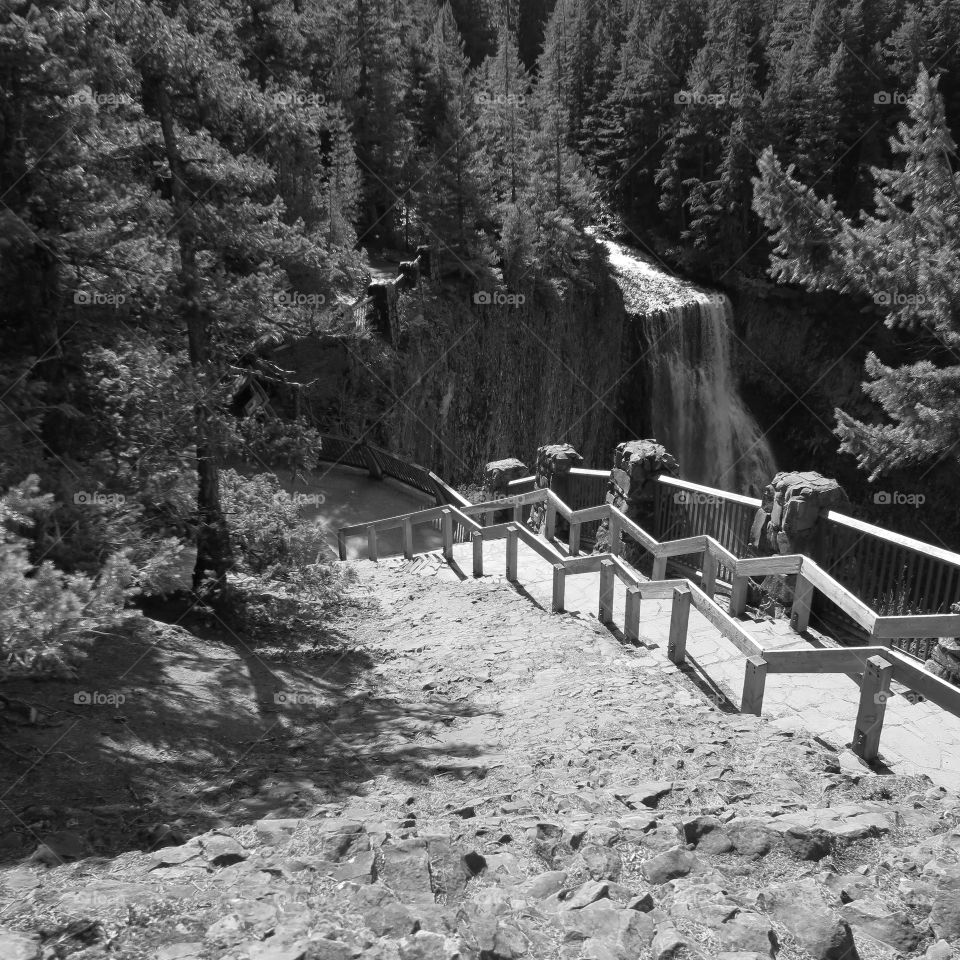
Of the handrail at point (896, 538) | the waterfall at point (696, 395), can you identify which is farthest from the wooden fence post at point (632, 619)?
the waterfall at point (696, 395)

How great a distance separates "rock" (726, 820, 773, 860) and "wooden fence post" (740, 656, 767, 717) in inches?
83.3

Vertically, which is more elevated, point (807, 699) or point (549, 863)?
point (549, 863)

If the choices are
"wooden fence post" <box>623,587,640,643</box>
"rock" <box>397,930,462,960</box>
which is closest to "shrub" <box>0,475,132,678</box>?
"rock" <box>397,930,462,960</box>

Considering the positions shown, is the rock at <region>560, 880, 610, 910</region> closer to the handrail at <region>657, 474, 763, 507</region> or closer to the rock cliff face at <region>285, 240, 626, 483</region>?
the handrail at <region>657, 474, 763, 507</region>

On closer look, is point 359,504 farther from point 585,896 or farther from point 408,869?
point 585,896

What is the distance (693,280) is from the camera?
35.7 m

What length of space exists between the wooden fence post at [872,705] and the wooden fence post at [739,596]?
263 cm

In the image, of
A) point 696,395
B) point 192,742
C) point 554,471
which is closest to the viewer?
point 192,742

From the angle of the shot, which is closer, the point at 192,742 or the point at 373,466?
the point at 192,742

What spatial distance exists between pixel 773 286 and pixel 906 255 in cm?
2141

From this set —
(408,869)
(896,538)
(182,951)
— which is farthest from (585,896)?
(896,538)

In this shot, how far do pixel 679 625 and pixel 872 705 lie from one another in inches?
74.1

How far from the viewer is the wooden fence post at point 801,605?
7.57m

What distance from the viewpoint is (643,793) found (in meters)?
4.51
